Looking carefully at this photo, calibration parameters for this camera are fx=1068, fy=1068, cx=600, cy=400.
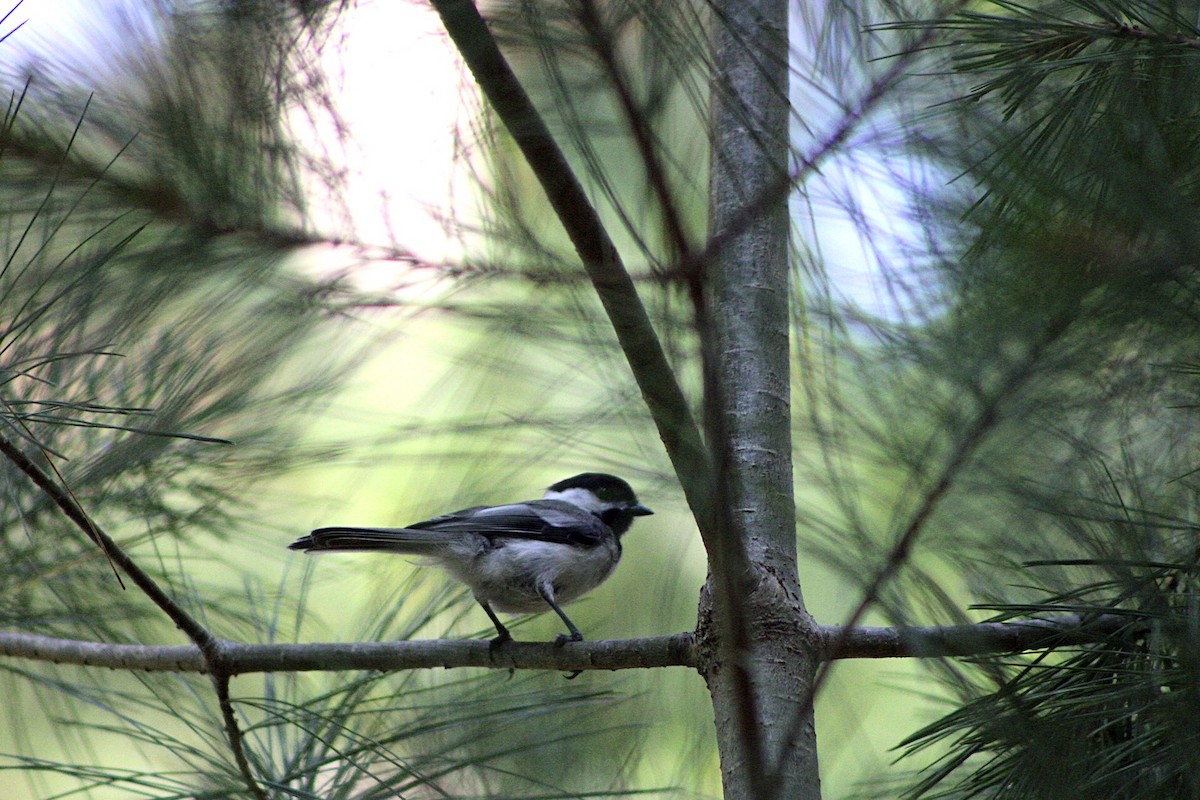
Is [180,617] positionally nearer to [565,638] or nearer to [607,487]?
[565,638]

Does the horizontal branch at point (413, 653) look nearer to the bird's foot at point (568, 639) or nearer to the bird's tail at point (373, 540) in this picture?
the bird's foot at point (568, 639)

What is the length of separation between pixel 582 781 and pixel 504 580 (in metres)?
0.53

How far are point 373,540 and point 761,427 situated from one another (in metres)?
0.98

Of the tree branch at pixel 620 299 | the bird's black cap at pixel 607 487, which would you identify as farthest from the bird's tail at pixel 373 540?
the tree branch at pixel 620 299

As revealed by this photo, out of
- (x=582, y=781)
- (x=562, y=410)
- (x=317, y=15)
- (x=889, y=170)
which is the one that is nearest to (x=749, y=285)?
(x=889, y=170)

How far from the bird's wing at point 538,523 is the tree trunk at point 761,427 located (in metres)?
1.09

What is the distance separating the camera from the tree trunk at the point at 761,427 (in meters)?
1.20

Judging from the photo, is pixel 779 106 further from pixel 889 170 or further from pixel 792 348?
pixel 792 348

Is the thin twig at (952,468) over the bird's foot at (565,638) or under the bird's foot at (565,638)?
under

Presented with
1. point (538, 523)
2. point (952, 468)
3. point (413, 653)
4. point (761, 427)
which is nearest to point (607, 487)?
point (538, 523)

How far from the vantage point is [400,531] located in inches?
90.7

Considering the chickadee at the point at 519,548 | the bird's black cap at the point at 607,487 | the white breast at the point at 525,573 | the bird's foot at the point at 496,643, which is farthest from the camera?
the bird's black cap at the point at 607,487

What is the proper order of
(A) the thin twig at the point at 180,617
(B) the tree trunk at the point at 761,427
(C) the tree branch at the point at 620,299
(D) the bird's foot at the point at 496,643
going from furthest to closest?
(D) the bird's foot at the point at 496,643
(A) the thin twig at the point at 180,617
(B) the tree trunk at the point at 761,427
(C) the tree branch at the point at 620,299

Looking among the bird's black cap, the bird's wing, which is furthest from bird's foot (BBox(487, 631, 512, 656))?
the bird's black cap
